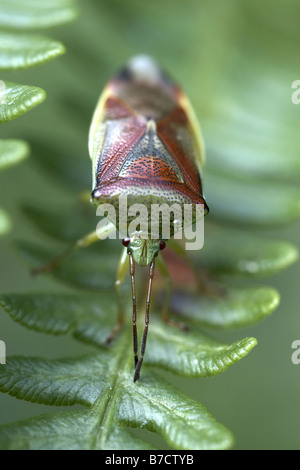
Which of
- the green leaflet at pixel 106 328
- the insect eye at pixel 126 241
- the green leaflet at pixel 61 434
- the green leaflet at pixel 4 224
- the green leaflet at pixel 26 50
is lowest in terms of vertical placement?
the green leaflet at pixel 61 434

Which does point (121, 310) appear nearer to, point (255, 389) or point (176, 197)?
point (176, 197)

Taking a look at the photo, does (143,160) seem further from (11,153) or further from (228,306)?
(228,306)

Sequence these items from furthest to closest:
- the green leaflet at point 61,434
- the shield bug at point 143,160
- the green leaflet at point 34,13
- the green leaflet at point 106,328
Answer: the green leaflet at point 34,13 < the shield bug at point 143,160 < the green leaflet at point 106,328 < the green leaflet at point 61,434

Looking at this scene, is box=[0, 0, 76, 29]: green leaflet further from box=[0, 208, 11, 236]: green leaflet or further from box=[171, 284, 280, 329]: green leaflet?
box=[171, 284, 280, 329]: green leaflet

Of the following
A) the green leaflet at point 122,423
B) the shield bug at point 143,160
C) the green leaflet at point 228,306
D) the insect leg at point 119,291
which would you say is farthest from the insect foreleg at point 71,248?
the green leaflet at point 122,423

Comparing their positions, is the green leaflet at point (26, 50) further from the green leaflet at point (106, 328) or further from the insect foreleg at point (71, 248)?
the green leaflet at point (106, 328)

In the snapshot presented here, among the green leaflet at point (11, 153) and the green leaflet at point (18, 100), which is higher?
the green leaflet at point (18, 100)
